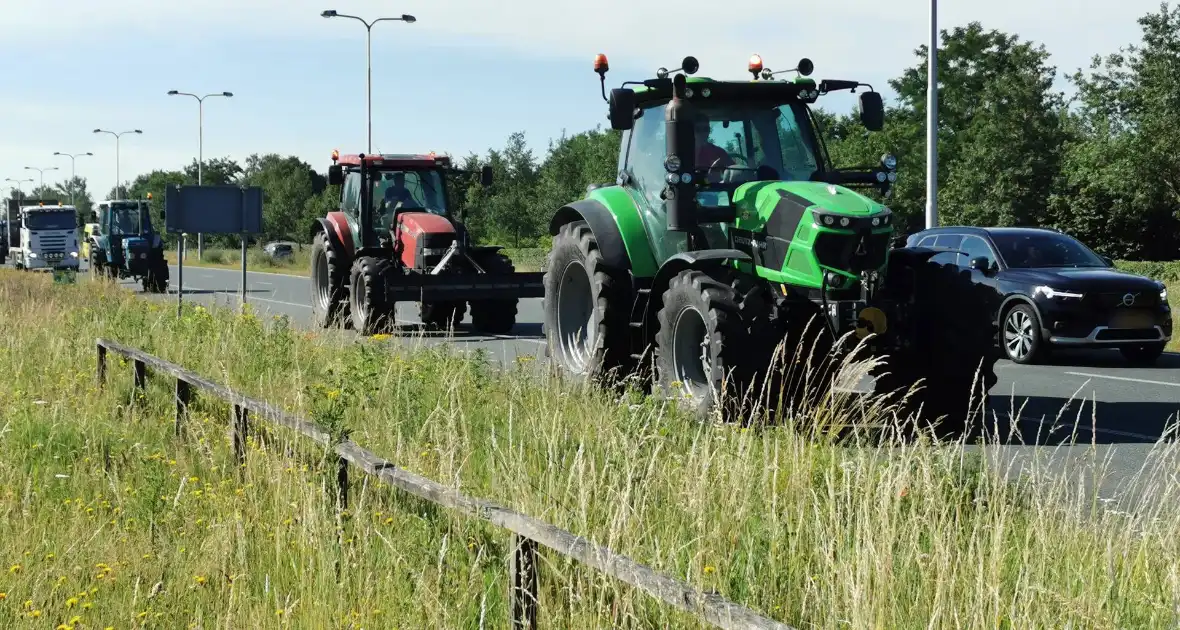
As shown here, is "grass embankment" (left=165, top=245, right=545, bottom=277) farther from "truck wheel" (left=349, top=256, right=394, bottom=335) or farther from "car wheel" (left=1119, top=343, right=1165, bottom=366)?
"car wheel" (left=1119, top=343, right=1165, bottom=366)

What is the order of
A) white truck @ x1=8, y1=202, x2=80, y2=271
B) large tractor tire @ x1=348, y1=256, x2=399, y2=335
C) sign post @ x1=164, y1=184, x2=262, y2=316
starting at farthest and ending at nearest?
white truck @ x1=8, y1=202, x2=80, y2=271 → large tractor tire @ x1=348, y1=256, x2=399, y2=335 → sign post @ x1=164, y1=184, x2=262, y2=316

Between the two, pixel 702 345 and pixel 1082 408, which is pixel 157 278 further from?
pixel 1082 408

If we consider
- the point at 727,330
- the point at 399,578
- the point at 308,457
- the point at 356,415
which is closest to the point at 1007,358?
the point at 727,330

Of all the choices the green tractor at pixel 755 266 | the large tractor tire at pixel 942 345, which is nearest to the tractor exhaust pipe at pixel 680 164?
the green tractor at pixel 755 266

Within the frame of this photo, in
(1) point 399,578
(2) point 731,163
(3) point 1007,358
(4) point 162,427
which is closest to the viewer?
(1) point 399,578

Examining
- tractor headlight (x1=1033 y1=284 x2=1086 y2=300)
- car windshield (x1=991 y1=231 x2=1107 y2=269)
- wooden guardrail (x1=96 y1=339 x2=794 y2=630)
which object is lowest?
wooden guardrail (x1=96 y1=339 x2=794 y2=630)

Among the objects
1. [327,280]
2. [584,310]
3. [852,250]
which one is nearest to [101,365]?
[584,310]

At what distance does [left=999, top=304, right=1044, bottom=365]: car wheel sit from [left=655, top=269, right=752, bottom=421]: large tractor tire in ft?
21.1

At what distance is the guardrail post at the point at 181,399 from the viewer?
8.66 meters

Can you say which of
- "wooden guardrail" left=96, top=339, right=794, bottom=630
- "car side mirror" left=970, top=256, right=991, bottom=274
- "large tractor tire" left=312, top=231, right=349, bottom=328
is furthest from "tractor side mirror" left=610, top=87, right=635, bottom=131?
"large tractor tire" left=312, top=231, right=349, bottom=328

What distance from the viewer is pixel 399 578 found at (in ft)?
16.8

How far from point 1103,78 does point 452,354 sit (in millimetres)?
57969

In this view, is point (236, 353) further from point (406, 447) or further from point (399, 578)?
point (399, 578)

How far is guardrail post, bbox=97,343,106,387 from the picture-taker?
10938mm
